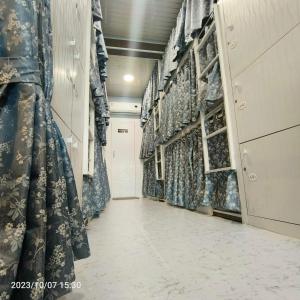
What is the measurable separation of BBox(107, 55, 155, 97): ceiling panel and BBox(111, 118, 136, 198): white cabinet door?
718 millimetres

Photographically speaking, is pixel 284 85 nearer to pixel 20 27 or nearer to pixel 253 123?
pixel 253 123

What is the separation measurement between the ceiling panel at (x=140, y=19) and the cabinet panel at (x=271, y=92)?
2.01 metres

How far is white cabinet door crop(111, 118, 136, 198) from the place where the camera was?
5.49 m

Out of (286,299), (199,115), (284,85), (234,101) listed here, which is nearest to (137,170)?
(199,115)

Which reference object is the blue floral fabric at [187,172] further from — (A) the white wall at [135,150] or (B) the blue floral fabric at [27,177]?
(A) the white wall at [135,150]

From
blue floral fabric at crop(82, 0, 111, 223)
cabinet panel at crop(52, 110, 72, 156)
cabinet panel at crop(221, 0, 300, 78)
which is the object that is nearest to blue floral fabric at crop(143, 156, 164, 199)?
blue floral fabric at crop(82, 0, 111, 223)

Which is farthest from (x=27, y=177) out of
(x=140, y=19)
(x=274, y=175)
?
(x=140, y=19)

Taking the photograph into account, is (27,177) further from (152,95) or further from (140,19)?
(152,95)

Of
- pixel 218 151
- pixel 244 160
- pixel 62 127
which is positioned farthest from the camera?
pixel 218 151

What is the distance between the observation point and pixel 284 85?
1260 millimetres

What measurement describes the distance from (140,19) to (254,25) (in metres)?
2.20

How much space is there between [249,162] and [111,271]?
1203 millimetres

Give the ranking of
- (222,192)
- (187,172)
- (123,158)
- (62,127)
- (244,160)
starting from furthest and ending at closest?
(123,158) → (187,172) → (222,192) → (244,160) → (62,127)

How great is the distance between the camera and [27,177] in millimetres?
473
